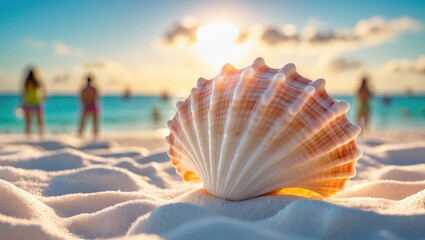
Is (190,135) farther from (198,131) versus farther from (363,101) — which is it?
(363,101)

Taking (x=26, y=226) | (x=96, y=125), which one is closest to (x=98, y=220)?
(x=26, y=226)

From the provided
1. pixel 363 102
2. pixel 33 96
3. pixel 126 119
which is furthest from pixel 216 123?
pixel 126 119

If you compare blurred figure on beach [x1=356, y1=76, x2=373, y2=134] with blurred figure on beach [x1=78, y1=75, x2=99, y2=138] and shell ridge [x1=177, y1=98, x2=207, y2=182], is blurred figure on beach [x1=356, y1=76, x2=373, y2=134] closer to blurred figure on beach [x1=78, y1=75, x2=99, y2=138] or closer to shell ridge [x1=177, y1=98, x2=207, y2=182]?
blurred figure on beach [x1=78, y1=75, x2=99, y2=138]

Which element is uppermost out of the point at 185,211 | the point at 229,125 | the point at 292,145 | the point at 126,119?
the point at 229,125

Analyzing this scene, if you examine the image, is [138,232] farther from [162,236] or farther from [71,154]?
[71,154]

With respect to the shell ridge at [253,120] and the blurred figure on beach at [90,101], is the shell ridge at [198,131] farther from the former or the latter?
the blurred figure on beach at [90,101]
